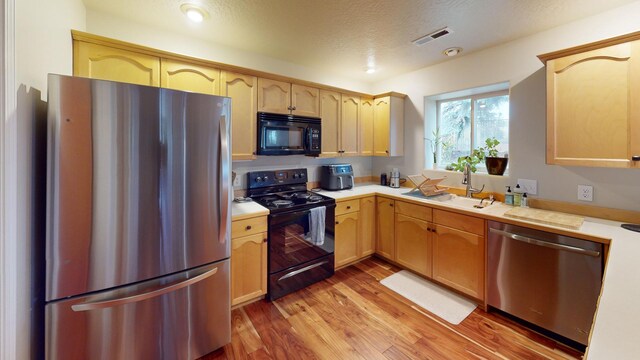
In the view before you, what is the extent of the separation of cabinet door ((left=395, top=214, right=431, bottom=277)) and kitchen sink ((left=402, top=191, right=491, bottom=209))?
10.9 inches

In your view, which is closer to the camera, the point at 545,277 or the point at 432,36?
the point at 545,277

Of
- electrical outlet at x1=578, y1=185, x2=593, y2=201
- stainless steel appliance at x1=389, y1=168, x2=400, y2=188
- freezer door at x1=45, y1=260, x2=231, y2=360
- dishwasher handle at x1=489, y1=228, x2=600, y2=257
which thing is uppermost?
stainless steel appliance at x1=389, y1=168, x2=400, y2=188

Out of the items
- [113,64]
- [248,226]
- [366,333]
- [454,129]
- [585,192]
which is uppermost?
[113,64]

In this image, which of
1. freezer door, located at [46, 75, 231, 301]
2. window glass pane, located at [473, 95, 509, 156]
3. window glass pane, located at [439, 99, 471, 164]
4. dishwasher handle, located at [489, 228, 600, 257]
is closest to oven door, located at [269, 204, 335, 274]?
freezer door, located at [46, 75, 231, 301]

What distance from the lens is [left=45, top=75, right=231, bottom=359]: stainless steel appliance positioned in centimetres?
114

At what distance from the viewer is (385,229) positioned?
2.90 metres

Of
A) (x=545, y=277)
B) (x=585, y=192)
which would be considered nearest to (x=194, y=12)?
(x=545, y=277)

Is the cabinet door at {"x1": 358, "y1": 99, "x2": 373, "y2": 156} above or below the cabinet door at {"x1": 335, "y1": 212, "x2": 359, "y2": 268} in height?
above

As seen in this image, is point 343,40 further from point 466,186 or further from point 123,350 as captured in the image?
point 123,350

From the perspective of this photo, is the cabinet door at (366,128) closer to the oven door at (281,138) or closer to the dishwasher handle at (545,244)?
the oven door at (281,138)

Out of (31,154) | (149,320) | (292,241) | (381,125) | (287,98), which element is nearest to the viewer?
(31,154)

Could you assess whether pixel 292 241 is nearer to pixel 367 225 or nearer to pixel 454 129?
pixel 367 225

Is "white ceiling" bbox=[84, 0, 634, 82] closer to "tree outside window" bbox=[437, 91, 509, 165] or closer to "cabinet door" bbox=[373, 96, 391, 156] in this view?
"tree outside window" bbox=[437, 91, 509, 165]

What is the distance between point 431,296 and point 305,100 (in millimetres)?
2287
